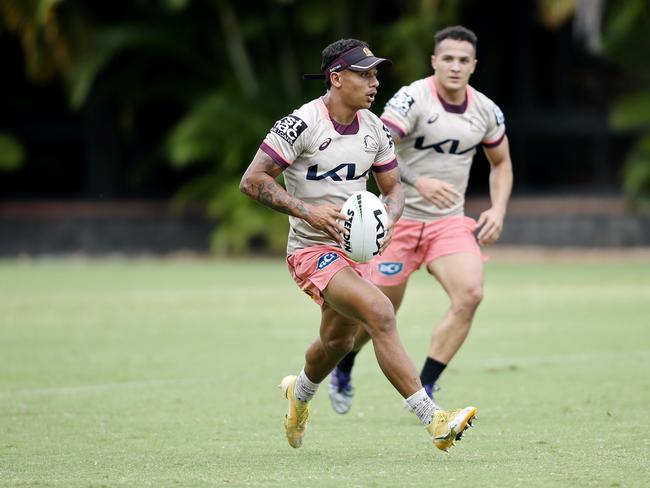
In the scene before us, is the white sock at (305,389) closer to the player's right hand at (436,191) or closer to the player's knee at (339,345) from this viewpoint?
the player's knee at (339,345)

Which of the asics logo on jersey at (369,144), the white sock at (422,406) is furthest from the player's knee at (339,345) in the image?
the asics logo on jersey at (369,144)

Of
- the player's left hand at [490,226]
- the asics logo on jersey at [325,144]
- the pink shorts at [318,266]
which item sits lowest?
the player's left hand at [490,226]

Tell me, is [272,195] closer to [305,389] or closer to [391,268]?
[305,389]

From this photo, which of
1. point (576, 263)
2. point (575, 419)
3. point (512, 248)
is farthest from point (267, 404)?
point (512, 248)

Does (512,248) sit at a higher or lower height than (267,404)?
lower

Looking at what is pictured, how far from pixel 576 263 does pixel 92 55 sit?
10.1m

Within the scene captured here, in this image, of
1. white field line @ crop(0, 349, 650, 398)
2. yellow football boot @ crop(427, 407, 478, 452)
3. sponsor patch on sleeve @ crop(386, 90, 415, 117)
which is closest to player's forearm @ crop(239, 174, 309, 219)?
yellow football boot @ crop(427, 407, 478, 452)

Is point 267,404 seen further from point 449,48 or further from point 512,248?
point 512,248

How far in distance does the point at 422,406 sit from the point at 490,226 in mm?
2450

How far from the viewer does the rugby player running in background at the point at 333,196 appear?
312 inches

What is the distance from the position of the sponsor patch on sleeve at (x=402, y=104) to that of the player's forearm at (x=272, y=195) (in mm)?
2120

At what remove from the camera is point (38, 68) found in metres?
27.1

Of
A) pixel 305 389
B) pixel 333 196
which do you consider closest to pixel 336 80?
pixel 333 196

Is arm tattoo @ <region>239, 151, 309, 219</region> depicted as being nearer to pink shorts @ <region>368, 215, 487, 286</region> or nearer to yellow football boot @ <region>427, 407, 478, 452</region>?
yellow football boot @ <region>427, 407, 478, 452</region>
